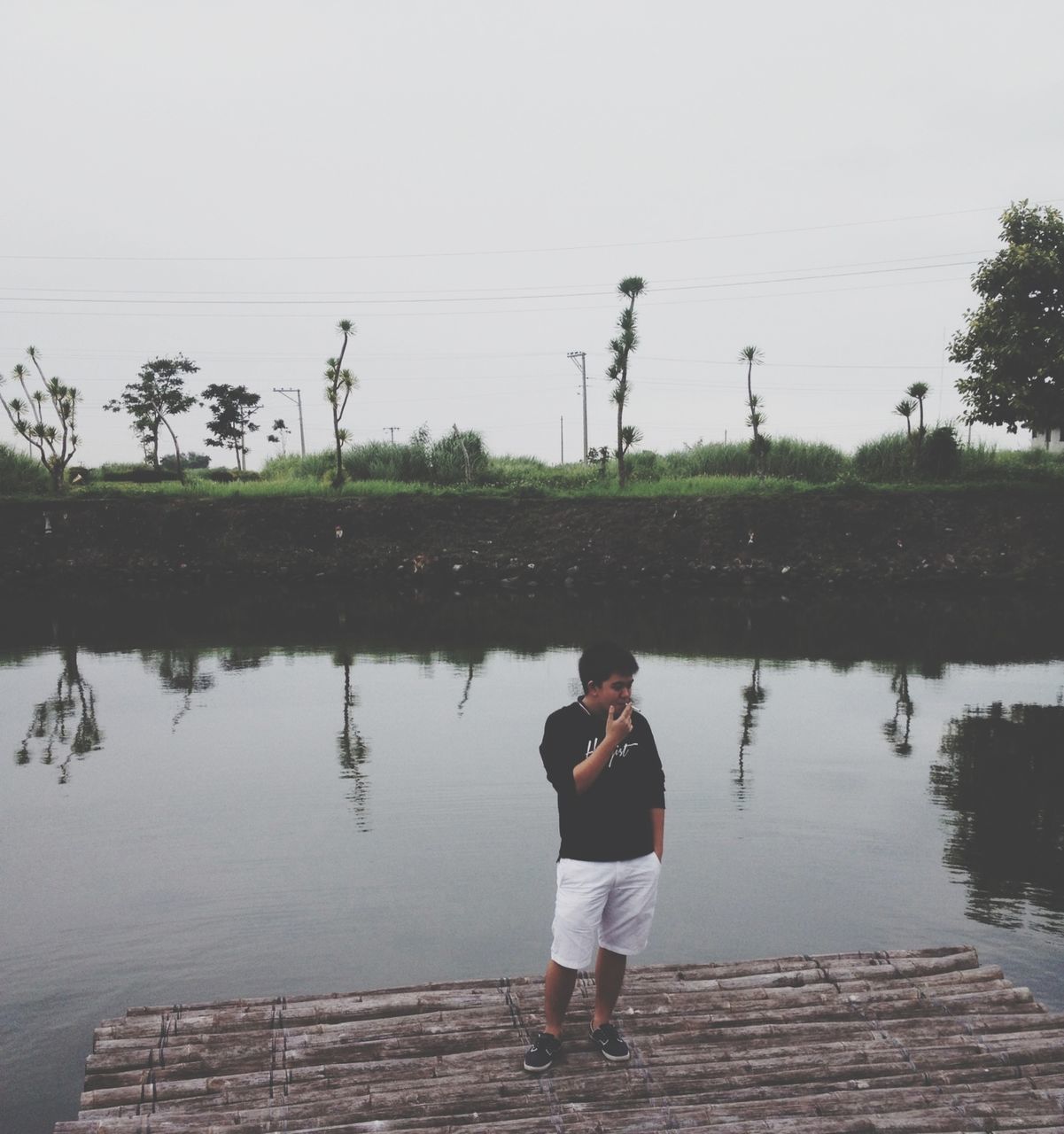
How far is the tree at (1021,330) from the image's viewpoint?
28.9 meters

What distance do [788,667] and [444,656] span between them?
235 inches

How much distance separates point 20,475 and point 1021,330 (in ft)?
119

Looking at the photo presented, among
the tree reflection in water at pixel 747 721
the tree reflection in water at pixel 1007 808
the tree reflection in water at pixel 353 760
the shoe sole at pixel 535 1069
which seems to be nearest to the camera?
the shoe sole at pixel 535 1069

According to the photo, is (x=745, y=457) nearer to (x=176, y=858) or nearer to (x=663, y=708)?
(x=663, y=708)

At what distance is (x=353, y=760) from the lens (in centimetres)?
1170

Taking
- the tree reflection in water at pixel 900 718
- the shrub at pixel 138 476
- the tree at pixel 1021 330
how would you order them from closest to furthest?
the tree reflection in water at pixel 900 718 → the tree at pixel 1021 330 → the shrub at pixel 138 476

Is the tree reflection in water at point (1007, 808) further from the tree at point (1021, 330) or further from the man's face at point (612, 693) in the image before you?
the tree at point (1021, 330)

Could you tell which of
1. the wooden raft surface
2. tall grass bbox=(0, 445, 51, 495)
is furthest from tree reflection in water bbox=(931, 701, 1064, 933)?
tall grass bbox=(0, 445, 51, 495)

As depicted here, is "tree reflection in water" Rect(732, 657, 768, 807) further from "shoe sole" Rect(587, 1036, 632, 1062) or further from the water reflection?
the water reflection

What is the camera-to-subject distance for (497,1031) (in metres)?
4.81

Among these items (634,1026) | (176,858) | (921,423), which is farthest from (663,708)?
(921,423)

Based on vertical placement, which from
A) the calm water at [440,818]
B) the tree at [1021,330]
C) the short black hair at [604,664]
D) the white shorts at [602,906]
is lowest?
the calm water at [440,818]

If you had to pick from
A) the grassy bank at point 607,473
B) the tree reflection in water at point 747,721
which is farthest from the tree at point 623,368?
the tree reflection in water at point 747,721

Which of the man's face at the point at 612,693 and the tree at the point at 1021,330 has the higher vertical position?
the tree at the point at 1021,330
